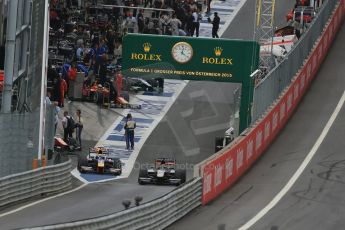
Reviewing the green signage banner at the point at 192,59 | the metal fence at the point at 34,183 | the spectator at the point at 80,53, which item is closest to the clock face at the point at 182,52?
the green signage banner at the point at 192,59

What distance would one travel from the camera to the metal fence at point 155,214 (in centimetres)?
2597

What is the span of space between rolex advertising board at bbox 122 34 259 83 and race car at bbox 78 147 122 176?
4345 millimetres

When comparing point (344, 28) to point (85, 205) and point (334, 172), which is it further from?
point (85, 205)

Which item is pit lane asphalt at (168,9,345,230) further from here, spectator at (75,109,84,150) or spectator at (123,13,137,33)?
spectator at (123,13,137,33)

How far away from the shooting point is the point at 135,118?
4891 centimetres

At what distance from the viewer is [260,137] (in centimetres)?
4181

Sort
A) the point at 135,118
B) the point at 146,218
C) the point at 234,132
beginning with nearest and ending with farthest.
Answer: the point at 146,218, the point at 234,132, the point at 135,118

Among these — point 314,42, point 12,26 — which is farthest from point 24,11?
point 314,42

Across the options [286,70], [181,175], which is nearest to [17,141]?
[181,175]

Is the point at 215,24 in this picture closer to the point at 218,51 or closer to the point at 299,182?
the point at 218,51

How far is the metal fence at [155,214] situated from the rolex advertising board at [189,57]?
1123 centimetres

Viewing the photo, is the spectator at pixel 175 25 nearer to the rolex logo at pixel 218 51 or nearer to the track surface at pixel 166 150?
the track surface at pixel 166 150

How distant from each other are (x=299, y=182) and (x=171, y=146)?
8638mm

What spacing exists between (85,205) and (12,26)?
493 cm
